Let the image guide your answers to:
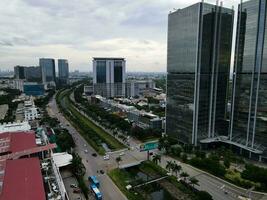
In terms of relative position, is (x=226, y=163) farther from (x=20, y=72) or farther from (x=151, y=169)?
(x=20, y=72)

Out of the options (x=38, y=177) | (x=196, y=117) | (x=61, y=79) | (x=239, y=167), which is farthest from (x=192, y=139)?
(x=61, y=79)

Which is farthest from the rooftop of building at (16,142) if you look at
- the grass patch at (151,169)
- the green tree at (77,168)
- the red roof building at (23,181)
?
the grass patch at (151,169)

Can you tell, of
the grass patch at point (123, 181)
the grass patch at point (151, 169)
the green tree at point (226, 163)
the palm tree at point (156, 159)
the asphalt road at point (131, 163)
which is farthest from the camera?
the palm tree at point (156, 159)

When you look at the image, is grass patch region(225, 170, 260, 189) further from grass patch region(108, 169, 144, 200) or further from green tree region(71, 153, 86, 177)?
green tree region(71, 153, 86, 177)

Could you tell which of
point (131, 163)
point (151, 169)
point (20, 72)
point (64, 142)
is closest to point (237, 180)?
point (151, 169)

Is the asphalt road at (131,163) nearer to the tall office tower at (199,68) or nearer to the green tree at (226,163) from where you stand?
the green tree at (226,163)
